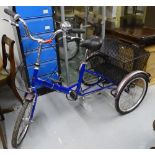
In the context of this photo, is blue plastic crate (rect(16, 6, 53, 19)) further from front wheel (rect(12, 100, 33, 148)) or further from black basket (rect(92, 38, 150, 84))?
front wheel (rect(12, 100, 33, 148))

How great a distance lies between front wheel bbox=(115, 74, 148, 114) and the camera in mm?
1970

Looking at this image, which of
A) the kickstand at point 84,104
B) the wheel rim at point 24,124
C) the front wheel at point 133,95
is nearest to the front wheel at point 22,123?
the wheel rim at point 24,124

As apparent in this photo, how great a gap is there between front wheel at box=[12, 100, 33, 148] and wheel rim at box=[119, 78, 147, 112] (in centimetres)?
97

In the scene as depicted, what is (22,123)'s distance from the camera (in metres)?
1.69

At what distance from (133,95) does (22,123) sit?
4.28 ft

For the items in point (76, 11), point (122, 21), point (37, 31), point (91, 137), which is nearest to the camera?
point (91, 137)

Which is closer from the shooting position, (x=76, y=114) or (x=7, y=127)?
(x=7, y=127)

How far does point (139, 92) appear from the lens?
7.40ft

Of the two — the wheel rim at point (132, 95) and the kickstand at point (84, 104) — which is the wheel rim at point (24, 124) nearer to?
the kickstand at point (84, 104)

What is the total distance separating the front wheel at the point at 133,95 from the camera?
1.97 meters

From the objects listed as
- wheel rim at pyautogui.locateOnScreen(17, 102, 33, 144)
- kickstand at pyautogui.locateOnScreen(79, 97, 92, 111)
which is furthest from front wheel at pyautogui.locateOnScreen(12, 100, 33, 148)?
kickstand at pyautogui.locateOnScreen(79, 97, 92, 111)
